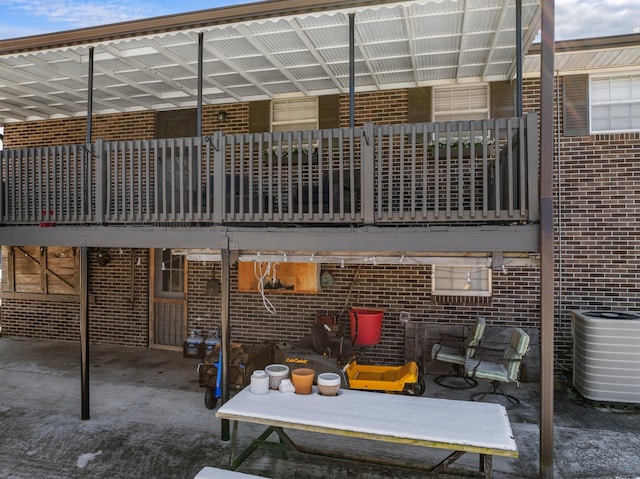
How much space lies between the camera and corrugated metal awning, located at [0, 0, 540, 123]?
5203 millimetres

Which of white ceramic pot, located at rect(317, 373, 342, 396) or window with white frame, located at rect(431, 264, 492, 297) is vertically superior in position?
window with white frame, located at rect(431, 264, 492, 297)

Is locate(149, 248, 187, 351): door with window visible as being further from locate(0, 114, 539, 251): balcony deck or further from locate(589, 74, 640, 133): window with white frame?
locate(589, 74, 640, 133): window with white frame

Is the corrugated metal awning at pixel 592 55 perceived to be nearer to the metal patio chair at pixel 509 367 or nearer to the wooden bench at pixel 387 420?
the metal patio chair at pixel 509 367

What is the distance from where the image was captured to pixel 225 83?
23.9 ft

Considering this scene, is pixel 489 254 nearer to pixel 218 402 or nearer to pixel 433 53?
pixel 433 53

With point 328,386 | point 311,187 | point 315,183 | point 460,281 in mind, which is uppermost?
point 315,183

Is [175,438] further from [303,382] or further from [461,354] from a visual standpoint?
[461,354]

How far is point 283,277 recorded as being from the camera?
301 inches

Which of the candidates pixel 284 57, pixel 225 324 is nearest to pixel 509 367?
pixel 225 324

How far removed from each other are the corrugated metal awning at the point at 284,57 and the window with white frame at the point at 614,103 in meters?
1.29

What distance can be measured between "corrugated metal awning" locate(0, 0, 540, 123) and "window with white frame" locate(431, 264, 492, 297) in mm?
2924

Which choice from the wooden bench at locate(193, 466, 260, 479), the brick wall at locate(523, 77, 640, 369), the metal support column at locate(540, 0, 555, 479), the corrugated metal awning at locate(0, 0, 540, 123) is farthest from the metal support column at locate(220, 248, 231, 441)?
the brick wall at locate(523, 77, 640, 369)

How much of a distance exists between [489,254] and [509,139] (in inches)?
46.9

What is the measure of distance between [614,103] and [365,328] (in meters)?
4.86
